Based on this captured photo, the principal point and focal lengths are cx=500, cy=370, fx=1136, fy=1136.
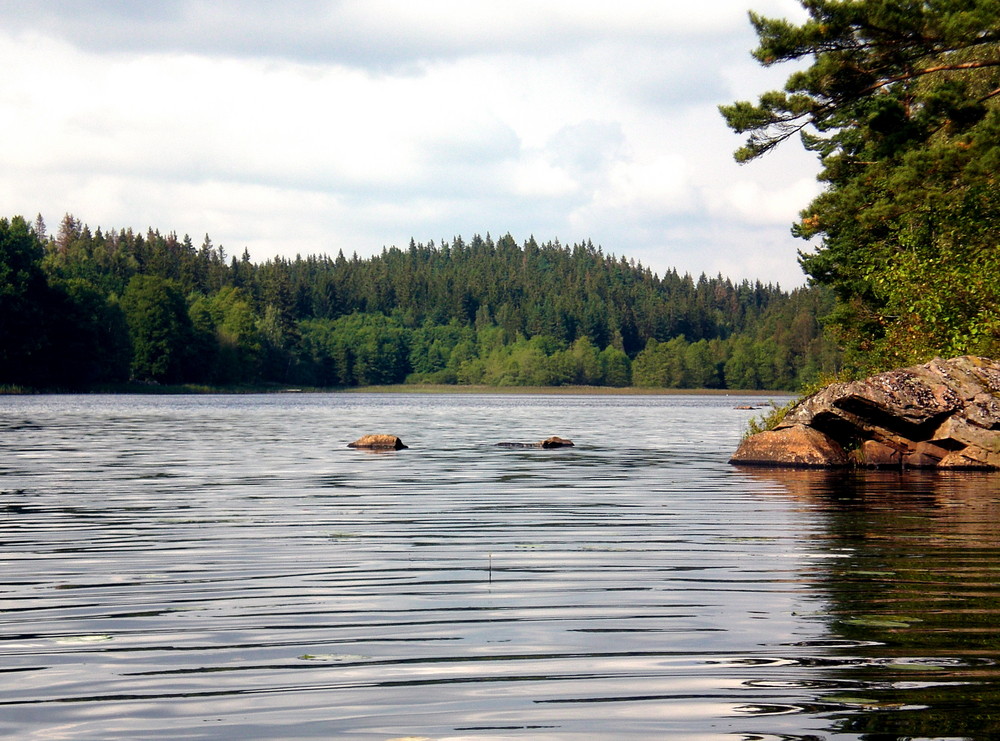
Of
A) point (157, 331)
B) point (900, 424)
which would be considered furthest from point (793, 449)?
point (157, 331)

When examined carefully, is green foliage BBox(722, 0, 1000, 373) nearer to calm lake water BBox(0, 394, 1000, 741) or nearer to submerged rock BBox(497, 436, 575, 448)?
calm lake water BBox(0, 394, 1000, 741)

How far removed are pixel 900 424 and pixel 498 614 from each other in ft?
78.4

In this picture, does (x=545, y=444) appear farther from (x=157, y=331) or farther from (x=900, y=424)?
(x=157, y=331)

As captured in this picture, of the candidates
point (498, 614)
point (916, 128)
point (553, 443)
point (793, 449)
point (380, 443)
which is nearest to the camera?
point (498, 614)

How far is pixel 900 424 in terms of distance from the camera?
1216 inches

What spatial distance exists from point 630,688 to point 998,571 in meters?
6.48

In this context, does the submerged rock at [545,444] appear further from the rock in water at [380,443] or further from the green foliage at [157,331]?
the green foliage at [157,331]

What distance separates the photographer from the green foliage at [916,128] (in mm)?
22281

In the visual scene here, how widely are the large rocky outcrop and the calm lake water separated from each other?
7179mm

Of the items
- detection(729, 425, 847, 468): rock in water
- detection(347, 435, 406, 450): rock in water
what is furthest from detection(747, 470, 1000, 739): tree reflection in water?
detection(347, 435, 406, 450): rock in water

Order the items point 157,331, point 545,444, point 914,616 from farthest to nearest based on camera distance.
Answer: point 157,331 < point 545,444 < point 914,616

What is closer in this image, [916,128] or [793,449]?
[916,128]

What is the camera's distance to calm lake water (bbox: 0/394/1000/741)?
21.3 ft

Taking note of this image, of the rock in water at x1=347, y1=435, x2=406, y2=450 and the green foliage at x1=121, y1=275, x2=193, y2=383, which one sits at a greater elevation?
the green foliage at x1=121, y1=275, x2=193, y2=383
